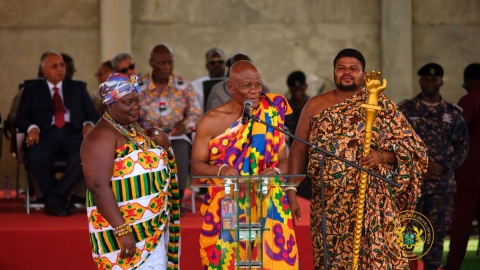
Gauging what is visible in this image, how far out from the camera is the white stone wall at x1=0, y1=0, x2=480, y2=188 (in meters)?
15.2

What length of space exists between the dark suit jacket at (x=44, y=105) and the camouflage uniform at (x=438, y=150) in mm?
3197

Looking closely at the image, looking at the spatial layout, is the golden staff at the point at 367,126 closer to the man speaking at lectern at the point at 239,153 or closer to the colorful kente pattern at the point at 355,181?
the colorful kente pattern at the point at 355,181

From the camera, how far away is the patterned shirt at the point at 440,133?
31.7ft

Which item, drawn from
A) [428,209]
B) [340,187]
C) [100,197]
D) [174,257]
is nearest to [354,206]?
[340,187]

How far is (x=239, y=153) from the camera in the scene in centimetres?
663

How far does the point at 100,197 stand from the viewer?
6121 millimetres

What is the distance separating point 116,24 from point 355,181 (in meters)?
8.72

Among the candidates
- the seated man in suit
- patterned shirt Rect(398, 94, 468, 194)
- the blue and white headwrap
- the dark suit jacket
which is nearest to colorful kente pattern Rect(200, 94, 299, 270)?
the blue and white headwrap

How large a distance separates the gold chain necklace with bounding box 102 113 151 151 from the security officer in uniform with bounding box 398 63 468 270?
387cm

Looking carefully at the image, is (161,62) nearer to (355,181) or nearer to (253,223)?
(355,181)

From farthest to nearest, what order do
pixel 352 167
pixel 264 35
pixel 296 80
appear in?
pixel 264 35, pixel 296 80, pixel 352 167

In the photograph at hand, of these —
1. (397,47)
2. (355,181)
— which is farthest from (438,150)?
(397,47)

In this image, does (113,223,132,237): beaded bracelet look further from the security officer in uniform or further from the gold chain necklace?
the security officer in uniform

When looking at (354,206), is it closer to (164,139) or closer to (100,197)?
(164,139)
